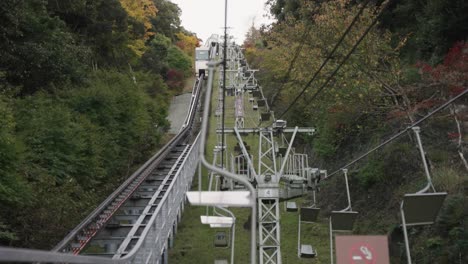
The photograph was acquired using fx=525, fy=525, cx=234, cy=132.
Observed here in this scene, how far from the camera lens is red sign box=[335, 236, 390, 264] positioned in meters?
8.91

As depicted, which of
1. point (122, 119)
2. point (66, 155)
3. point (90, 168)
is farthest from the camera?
point (122, 119)

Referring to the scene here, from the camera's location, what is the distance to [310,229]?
17750 mm

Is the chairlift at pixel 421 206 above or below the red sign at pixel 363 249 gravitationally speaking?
above

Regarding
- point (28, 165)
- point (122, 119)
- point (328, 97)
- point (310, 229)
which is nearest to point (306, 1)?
point (328, 97)

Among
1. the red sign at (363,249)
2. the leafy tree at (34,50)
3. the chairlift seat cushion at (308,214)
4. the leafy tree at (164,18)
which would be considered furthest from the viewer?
the leafy tree at (164,18)

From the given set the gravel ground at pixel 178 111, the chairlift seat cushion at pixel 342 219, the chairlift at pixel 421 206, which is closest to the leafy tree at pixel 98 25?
the gravel ground at pixel 178 111

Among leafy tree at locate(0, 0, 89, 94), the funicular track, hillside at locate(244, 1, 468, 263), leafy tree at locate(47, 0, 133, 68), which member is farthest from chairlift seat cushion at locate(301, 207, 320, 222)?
leafy tree at locate(47, 0, 133, 68)

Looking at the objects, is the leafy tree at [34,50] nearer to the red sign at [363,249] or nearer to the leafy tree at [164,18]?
the red sign at [363,249]

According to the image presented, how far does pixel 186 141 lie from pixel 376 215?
2014 cm

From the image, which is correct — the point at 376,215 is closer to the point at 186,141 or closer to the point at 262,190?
the point at 262,190

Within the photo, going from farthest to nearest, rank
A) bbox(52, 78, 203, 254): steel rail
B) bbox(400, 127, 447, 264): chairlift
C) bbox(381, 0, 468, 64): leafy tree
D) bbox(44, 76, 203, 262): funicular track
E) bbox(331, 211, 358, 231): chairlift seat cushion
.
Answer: bbox(381, 0, 468, 64): leafy tree
bbox(331, 211, 358, 231): chairlift seat cushion
bbox(44, 76, 203, 262): funicular track
bbox(52, 78, 203, 254): steel rail
bbox(400, 127, 447, 264): chairlift

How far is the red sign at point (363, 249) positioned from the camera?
891cm

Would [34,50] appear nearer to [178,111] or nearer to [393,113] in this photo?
[393,113]

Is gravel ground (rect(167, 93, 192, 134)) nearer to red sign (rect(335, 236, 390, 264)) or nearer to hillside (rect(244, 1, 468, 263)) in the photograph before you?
hillside (rect(244, 1, 468, 263))
